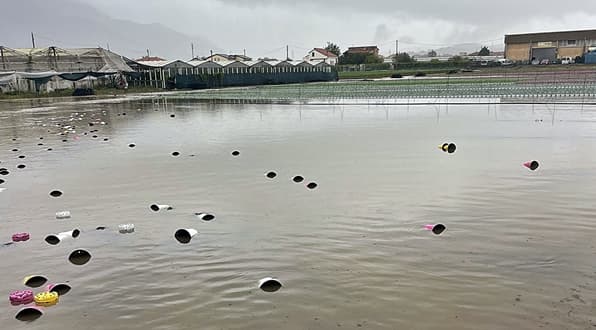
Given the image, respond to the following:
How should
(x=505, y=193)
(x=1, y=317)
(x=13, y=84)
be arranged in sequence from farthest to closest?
(x=13, y=84) < (x=505, y=193) < (x=1, y=317)

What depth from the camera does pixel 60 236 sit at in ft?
17.8

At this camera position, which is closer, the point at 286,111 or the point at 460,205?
the point at 460,205

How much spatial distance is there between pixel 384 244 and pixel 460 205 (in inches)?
72.2

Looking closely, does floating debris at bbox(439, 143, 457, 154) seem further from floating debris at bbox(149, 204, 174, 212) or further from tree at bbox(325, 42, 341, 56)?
tree at bbox(325, 42, 341, 56)

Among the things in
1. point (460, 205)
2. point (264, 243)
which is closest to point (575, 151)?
point (460, 205)

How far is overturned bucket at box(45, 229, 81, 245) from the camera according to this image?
5352mm

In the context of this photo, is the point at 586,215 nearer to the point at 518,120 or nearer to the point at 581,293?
the point at 581,293

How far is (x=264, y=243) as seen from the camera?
511cm

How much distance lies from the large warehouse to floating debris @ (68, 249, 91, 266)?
85.8m

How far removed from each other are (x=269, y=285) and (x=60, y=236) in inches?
113

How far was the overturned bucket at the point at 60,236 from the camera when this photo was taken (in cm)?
535

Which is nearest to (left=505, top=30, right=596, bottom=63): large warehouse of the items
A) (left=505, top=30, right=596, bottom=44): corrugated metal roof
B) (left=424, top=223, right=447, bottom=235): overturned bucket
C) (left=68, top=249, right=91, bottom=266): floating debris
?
(left=505, top=30, right=596, bottom=44): corrugated metal roof

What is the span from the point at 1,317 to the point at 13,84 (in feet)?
151

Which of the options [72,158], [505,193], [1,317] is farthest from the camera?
[72,158]
